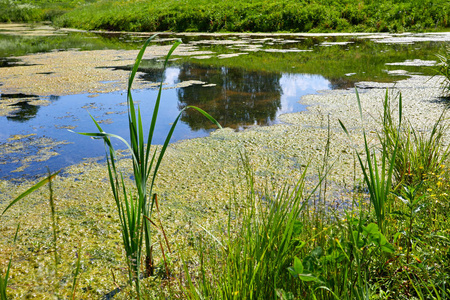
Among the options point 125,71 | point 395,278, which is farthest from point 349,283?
point 125,71

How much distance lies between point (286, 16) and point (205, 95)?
363 inches

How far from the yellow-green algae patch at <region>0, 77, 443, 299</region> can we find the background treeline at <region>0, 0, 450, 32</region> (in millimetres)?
9226

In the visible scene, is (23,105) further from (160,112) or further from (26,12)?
(26,12)

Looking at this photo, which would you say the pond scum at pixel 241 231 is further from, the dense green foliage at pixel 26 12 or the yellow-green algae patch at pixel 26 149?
the dense green foliage at pixel 26 12

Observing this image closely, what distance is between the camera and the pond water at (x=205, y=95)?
3256 millimetres

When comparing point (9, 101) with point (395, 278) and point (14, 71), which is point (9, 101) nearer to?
point (14, 71)

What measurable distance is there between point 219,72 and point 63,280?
16.2 ft

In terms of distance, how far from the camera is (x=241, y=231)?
1241 mm

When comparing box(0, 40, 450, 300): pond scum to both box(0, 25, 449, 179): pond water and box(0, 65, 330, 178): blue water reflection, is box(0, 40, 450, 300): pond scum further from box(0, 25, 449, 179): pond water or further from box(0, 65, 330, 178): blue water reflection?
box(0, 25, 449, 179): pond water

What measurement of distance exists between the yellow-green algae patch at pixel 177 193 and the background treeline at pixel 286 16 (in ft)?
30.3

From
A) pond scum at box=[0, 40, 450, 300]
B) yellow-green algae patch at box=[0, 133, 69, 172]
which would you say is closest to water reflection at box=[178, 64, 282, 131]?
pond scum at box=[0, 40, 450, 300]

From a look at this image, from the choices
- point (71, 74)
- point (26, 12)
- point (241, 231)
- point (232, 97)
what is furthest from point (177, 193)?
point (26, 12)

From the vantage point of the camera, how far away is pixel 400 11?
12.0 metres

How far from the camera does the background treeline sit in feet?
38.8
